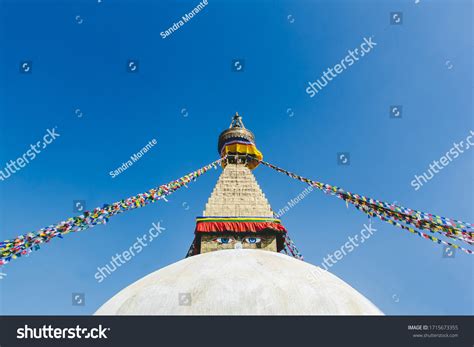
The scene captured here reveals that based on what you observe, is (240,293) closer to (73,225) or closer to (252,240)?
(73,225)

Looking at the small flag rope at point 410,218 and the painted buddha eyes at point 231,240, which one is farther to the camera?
the painted buddha eyes at point 231,240

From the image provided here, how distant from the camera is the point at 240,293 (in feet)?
16.9

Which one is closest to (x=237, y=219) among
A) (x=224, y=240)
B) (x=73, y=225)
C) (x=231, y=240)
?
(x=231, y=240)

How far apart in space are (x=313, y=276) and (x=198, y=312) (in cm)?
221

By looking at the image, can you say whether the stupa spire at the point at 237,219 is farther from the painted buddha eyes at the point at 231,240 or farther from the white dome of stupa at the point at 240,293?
the white dome of stupa at the point at 240,293

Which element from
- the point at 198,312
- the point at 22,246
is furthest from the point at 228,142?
the point at 198,312

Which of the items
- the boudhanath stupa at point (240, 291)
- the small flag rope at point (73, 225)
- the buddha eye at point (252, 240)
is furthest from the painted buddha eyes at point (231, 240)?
the boudhanath stupa at point (240, 291)

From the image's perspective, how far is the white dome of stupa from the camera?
4969 millimetres

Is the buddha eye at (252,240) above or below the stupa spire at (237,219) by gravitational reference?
below

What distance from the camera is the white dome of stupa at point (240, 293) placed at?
4969 millimetres

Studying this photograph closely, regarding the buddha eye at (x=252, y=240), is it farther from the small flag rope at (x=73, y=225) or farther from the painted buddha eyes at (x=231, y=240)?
the small flag rope at (x=73, y=225)
